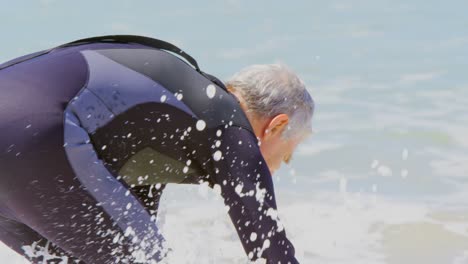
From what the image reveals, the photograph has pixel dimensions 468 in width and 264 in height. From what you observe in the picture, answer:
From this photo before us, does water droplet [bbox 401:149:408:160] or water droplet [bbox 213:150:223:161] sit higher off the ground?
water droplet [bbox 213:150:223:161]

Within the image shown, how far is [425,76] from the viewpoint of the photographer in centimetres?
1129

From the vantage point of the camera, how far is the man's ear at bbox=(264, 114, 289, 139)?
9.36 feet

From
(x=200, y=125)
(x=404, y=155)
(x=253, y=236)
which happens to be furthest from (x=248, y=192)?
(x=404, y=155)

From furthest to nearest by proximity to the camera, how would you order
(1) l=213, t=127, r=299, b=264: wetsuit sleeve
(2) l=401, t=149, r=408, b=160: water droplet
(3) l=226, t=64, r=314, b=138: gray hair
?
(2) l=401, t=149, r=408, b=160: water droplet → (3) l=226, t=64, r=314, b=138: gray hair → (1) l=213, t=127, r=299, b=264: wetsuit sleeve

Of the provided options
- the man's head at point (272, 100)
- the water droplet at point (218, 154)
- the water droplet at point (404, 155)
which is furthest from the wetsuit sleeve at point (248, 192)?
the water droplet at point (404, 155)

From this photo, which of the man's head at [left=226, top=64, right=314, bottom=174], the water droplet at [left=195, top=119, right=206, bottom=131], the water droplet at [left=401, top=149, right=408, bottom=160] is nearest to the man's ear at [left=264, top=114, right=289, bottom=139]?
the man's head at [left=226, top=64, right=314, bottom=174]

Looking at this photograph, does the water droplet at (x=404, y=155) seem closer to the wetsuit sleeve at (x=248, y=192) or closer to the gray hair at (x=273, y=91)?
the gray hair at (x=273, y=91)

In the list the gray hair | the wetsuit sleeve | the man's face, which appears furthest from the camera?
the man's face

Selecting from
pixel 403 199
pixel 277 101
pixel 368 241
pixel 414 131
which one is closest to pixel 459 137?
pixel 414 131

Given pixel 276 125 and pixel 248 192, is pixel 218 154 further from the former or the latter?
pixel 276 125

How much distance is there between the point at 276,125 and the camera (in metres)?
2.88

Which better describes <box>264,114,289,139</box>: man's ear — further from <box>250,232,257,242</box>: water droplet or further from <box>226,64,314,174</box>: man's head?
<box>250,232,257,242</box>: water droplet

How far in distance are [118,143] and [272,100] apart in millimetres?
524

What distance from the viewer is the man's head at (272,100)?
111 inches
